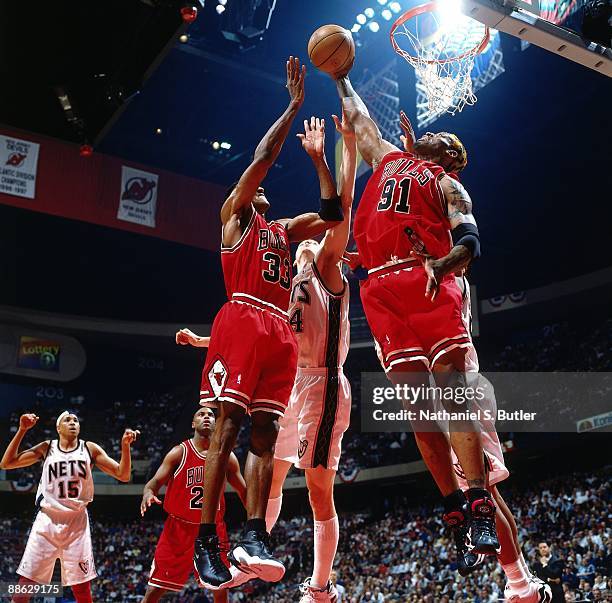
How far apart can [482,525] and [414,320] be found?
1.12 m

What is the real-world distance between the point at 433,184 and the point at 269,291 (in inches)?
46.7

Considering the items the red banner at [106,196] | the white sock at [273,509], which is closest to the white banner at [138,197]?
the red banner at [106,196]

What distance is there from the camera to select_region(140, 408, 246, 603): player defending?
6797 mm

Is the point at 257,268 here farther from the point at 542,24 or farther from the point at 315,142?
the point at 542,24

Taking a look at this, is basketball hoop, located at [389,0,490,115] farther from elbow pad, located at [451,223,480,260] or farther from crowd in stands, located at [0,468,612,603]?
crowd in stands, located at [0,468,612,603]

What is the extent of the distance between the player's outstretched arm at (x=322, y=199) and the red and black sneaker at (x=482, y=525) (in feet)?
6.64

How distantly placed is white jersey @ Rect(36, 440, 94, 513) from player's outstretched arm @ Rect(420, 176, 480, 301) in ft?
17.0

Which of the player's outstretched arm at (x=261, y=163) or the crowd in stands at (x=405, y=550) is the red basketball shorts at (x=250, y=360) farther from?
the crowd in stands at (x=405, y=550)

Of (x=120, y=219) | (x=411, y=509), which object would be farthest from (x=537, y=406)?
(x=120, y=219)

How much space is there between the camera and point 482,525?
363cm

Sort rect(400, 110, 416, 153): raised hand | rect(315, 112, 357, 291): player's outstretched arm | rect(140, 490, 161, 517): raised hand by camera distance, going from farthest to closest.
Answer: rect(140, 490, 161, 517): raised hand → rect(315, 112, 357, 291): player's outstretched arm → rect(400, 110, 416, 153): raised hand

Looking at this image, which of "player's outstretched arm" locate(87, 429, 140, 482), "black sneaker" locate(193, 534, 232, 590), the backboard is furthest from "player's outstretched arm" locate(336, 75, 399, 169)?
"player's outstretched arm" locate(87, 429, 140, 482)

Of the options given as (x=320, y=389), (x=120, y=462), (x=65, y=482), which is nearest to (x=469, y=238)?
(x=320, y=389)

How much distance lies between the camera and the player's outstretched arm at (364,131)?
4695 millimetres
